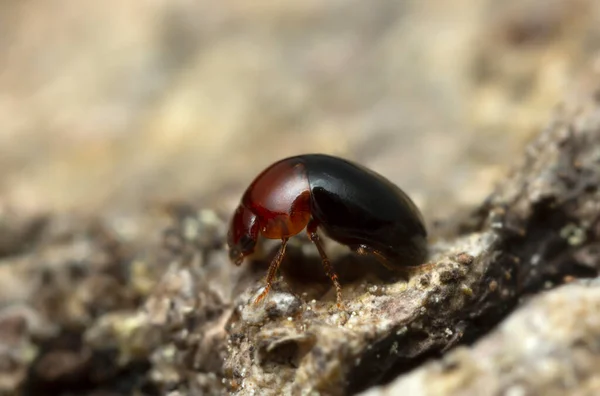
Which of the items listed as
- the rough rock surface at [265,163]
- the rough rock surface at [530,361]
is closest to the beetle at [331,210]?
the rough rock surface at [265,163]

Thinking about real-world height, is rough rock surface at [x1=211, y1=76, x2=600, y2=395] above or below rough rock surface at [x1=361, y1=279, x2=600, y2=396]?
above

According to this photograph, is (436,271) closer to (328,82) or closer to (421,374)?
(421,374)

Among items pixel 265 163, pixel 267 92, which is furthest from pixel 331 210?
pixel 267 92

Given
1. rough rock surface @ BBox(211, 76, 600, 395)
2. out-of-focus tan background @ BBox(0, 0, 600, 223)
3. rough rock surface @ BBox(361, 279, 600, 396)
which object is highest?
out-of-focus tan background @ BBox(0, 0, 600, 223)

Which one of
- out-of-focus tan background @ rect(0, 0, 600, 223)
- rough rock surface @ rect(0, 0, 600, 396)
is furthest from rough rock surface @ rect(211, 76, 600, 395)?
out-of-focus tan background @ rect(0, 0, 600, 223)

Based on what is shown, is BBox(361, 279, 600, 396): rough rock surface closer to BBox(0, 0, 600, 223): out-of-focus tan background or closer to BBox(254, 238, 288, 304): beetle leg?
BBox(254, 238, 288, 304): beetle leg

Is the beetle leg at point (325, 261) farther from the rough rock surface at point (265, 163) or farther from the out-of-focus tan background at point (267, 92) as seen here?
the out-of-focus tan background at point (267, 92)

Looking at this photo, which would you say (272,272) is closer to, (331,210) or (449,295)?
(331,210)
